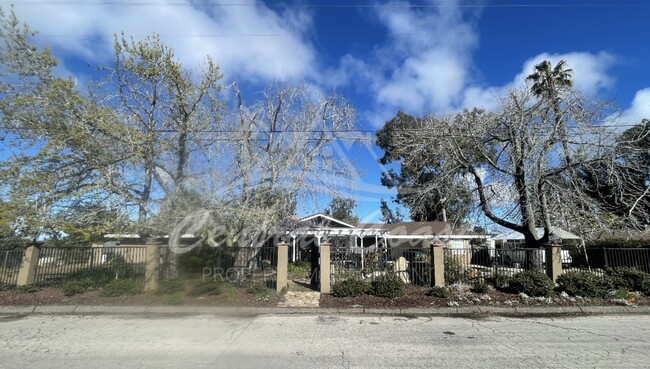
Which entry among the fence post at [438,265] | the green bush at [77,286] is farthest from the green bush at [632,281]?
the green bush at [77,286]

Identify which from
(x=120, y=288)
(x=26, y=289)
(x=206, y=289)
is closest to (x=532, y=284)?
(x=206, y=289)

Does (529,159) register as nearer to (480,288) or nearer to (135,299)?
(480,288)

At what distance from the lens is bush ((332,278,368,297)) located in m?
11.6

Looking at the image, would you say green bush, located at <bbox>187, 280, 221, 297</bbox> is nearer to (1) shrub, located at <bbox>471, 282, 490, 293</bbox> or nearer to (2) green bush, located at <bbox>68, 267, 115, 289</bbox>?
(2) green bush, located at <bbox>68, 267, 115, 289</bbox>

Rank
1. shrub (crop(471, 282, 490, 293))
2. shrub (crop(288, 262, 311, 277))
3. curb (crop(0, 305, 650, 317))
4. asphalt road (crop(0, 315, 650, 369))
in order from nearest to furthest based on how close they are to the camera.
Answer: asphalt road (crop(0, 315, 650, 369)) < curb (crop(0, 305, 650, 317)) < shrub (crop(471, 282, 490, 293)) < shrub (crop(288, 262, 311, 277))

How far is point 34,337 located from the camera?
742 cm

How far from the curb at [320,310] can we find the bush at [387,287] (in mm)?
934

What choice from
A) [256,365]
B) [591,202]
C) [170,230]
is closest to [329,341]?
[256,365]

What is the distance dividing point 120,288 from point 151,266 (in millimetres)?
1056

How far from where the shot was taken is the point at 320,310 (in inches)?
415

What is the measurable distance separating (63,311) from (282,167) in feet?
24.8

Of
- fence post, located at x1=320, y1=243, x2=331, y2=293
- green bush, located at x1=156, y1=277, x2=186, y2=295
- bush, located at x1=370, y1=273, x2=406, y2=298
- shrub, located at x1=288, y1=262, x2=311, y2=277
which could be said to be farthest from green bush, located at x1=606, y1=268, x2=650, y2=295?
green bush, located at x1=156, y1=277, x2=186, y2=295

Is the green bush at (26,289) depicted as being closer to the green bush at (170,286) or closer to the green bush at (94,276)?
the green bush at (94,276)

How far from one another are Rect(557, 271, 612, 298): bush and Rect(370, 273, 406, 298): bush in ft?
15.9
